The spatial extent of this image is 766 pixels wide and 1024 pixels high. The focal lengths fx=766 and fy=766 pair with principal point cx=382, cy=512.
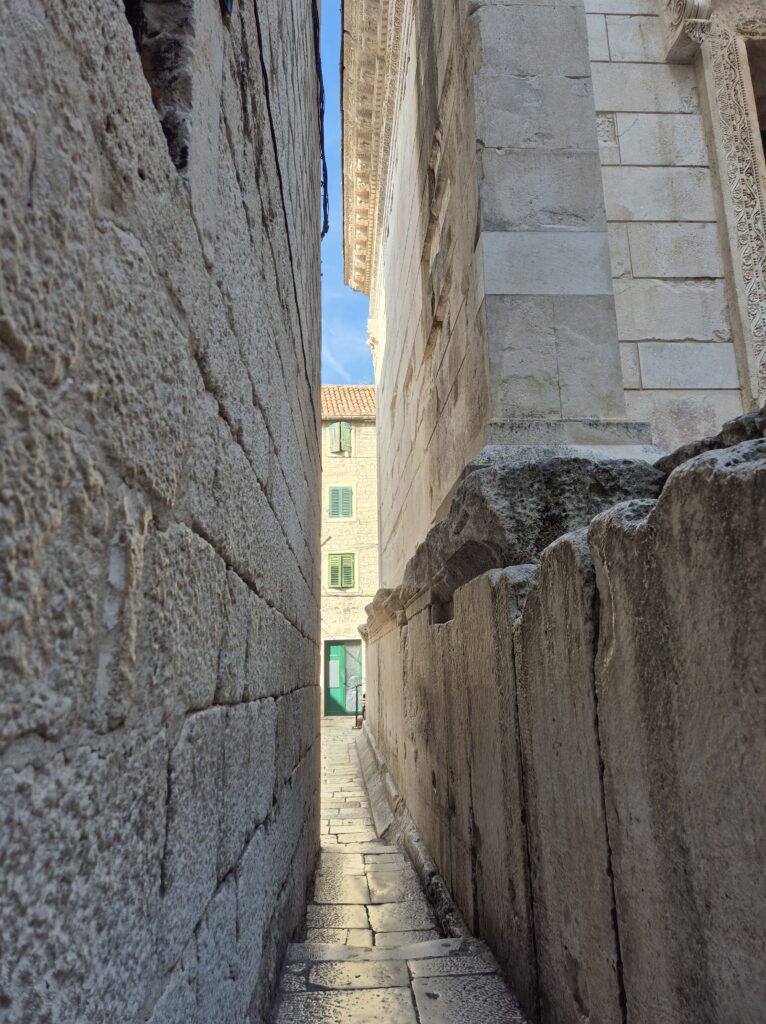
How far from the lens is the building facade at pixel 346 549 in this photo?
21.3 m

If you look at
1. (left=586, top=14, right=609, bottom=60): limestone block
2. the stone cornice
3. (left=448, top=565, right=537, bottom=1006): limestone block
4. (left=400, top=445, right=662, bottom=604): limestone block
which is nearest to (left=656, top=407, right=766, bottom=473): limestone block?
(left=400, top=445, right=662, bottom=604): limestone block

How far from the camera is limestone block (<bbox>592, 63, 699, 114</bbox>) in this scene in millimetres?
4227

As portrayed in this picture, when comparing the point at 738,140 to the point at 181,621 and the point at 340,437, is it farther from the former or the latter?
the point at 340,437

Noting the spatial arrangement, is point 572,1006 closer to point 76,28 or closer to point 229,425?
point 229,425

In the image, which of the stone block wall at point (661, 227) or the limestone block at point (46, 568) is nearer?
the limestone block at point (46, 568)

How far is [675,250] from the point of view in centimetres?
407

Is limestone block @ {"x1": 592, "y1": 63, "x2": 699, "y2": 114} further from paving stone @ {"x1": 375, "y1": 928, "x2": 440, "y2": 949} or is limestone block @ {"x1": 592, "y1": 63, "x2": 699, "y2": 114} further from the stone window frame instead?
paving stone @ {"x1": 375, "y1": 928, "x2": 440, "y2": 949}

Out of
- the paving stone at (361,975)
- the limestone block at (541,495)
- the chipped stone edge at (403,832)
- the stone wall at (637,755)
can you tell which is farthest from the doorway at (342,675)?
the limestone block at (541,495)

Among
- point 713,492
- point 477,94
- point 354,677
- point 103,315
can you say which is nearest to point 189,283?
point 103,315

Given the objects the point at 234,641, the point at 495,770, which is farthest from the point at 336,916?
the point at 234,641

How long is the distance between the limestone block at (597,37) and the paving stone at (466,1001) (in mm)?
4490

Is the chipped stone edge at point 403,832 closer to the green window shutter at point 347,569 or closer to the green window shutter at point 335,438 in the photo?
the green window shutter at point 347,569

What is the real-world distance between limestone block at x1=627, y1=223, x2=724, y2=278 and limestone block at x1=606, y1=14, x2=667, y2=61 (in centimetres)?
105

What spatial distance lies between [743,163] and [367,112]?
6854mm
